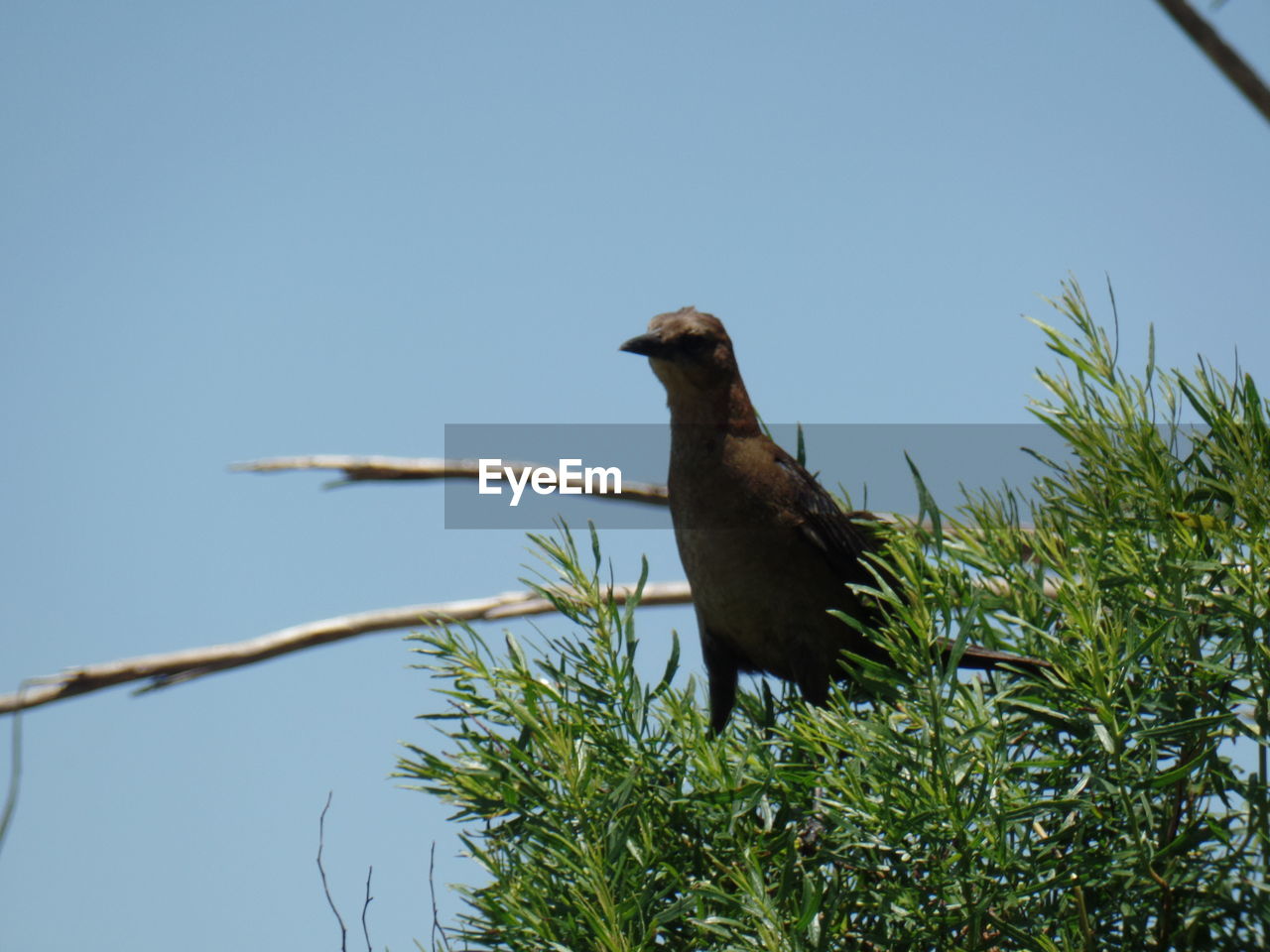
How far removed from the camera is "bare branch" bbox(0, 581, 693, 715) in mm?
3402

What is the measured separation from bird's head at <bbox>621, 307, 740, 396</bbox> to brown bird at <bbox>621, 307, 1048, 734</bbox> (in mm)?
196

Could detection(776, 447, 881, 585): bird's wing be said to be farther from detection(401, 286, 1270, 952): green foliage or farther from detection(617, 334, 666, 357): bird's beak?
detection(401, 286, 1270, 952): green foliage

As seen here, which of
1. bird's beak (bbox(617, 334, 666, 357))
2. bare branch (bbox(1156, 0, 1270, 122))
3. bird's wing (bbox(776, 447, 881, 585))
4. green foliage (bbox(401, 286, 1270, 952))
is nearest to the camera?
green foliage (bbox(401, 286, 1270, 952))

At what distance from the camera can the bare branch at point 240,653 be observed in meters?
3.40

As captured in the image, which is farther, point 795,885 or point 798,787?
point 798,787

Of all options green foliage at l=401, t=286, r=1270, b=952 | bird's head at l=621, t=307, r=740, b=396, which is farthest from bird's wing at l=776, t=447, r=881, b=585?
green foliage at l=401, t=286, r=1270, b=952

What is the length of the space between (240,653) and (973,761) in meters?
2.77

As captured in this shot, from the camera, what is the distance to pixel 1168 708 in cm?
122

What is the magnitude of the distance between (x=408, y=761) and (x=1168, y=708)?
2.81 ft

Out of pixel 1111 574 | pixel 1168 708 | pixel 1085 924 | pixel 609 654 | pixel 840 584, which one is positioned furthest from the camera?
pixel 840 584

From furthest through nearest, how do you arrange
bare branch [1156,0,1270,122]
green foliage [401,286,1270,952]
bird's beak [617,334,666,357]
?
bird's beak [617,334,666,357] < bare branch [1156,0,1270,122] < green foliage [401,286,1270,952]

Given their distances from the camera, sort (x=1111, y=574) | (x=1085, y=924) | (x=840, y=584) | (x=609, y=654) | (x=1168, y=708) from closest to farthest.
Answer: (x=1085, y=924)
(x=1168, y=708)
(x=1111, y=574)
(x=609, y=654)
(x=840, y=584)

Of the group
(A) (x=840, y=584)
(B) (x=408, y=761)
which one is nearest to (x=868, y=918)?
(B) (x=408, y=761)

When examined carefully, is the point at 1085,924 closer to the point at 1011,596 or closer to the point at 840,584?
the point at 1011,596
